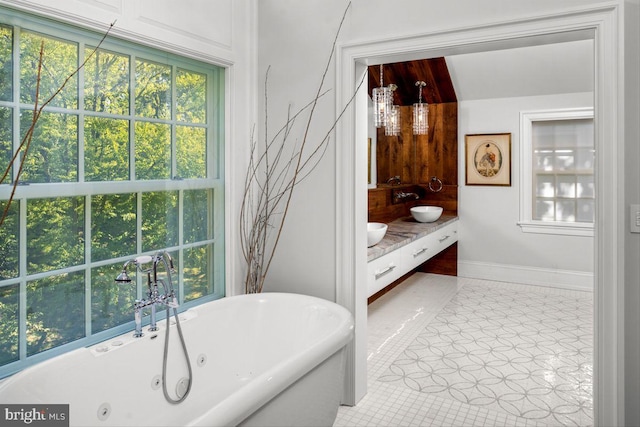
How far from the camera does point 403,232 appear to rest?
4.39 metres

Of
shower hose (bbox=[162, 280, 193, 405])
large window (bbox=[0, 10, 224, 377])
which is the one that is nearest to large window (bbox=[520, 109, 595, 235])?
large window (bbox=[0, 10, 224, 377])

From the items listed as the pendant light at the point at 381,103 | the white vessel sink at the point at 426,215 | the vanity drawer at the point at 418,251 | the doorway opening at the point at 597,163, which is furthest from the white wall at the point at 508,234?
the doorway opening at the point at 597,163

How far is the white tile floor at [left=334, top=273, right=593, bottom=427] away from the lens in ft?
8.32

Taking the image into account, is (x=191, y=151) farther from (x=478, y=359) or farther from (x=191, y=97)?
(x=478, y=359)

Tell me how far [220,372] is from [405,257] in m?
2.19

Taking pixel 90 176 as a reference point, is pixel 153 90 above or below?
above

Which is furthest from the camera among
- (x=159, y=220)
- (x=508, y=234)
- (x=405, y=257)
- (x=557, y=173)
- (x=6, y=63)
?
(x=508, y=234)

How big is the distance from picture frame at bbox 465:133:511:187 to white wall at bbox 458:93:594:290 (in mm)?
53

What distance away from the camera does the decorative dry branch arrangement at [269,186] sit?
9.02 feet

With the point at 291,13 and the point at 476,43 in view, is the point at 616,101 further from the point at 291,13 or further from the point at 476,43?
the point at 291,13

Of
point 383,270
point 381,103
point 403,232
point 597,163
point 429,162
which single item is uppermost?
point 381,103

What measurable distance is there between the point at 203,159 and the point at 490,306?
10.3ft

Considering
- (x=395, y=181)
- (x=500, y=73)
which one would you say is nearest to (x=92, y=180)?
(x=395, y=181)

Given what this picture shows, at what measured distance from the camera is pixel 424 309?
441 cm
